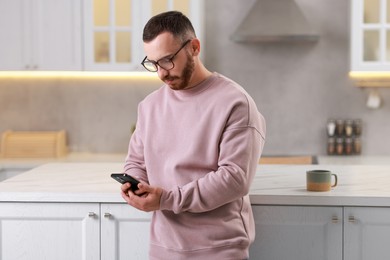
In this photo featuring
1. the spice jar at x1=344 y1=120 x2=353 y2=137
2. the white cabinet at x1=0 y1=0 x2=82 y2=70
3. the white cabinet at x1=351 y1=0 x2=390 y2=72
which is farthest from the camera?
the spice jar at x1=344 y1=120 x2=353 y2=137

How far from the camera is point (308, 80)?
17.7 ft

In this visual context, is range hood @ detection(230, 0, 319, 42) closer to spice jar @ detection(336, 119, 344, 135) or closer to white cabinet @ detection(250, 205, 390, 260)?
spice jar @ detection(336, 119, 344, 135)

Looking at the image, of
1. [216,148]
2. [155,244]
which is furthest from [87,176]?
[216,148]

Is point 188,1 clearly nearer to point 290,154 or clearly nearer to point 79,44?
point 79,44

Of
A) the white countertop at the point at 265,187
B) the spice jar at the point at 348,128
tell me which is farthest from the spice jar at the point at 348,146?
the white countertop at the point at 265,187

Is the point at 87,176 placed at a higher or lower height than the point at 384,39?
lower

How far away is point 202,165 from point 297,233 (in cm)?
61

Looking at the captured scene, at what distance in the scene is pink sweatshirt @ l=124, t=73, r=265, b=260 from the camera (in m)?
2.30

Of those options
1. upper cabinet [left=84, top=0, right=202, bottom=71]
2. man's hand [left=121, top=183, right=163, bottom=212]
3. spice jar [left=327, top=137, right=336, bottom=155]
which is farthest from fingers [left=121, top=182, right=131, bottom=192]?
spice jar [left=327, top=137, right=336, bottom=155]

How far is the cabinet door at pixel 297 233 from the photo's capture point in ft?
9.01

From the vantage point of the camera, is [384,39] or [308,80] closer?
[384,39]

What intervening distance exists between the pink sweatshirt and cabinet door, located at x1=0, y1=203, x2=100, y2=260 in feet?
1.46

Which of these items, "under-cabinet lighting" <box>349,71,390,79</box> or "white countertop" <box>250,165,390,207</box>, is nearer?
"white countertop" <box>250,165,390,207</box>

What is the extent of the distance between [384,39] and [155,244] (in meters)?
2.94
